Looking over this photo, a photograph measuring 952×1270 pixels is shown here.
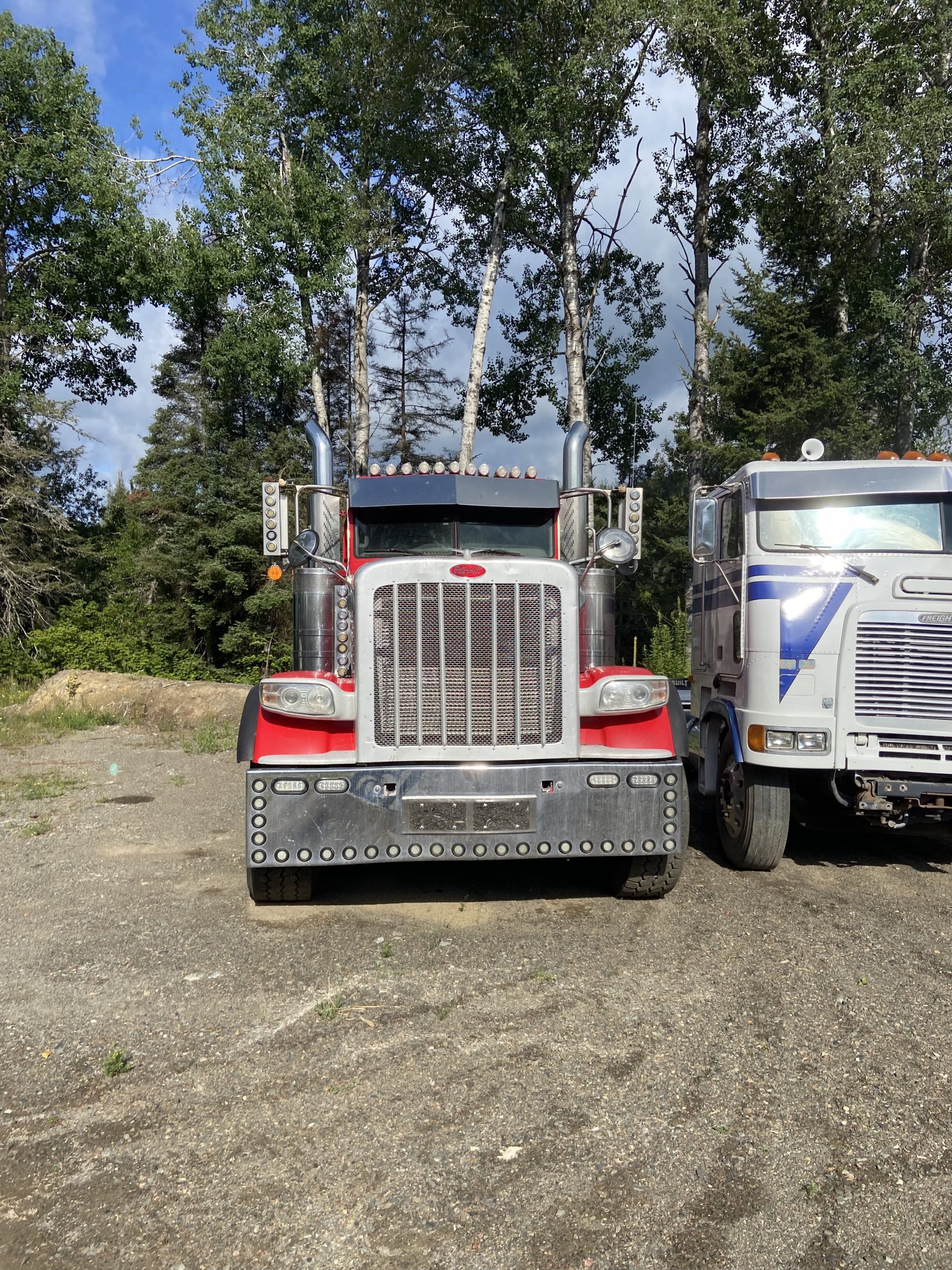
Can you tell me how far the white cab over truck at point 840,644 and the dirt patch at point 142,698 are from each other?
9.32 metres

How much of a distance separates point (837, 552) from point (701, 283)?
19807mm

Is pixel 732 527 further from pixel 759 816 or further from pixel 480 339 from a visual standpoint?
pixel 480 339

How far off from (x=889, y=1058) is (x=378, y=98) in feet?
76.6

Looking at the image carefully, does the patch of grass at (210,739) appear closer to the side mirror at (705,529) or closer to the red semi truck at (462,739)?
the side mirror at (705,529)

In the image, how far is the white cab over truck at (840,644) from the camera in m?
5.62

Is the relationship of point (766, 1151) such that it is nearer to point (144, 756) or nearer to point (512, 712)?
point (512, 712)

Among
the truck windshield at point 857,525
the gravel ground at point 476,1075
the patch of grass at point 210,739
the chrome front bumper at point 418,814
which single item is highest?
the truck windshield at point 857,525

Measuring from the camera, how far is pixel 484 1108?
3141mm

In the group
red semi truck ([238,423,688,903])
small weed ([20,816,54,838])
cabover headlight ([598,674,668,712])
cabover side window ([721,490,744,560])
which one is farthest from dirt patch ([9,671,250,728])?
cabover headlight ([598,674,668,712])

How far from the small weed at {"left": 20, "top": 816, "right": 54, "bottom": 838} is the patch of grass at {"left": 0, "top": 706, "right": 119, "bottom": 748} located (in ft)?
16.5

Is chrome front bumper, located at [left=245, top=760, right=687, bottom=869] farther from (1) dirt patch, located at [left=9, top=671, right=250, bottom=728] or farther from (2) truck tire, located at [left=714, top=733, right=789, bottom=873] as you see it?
(1) dirt patch, located at [left=9, top=671, right=250, bottom=728]

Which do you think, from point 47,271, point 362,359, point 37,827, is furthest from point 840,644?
point 47,271

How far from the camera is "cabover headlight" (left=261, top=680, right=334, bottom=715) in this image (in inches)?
183

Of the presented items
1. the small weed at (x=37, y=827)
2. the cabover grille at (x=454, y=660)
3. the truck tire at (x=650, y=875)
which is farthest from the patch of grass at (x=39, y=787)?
the truck tire at (x=650, y=875)
